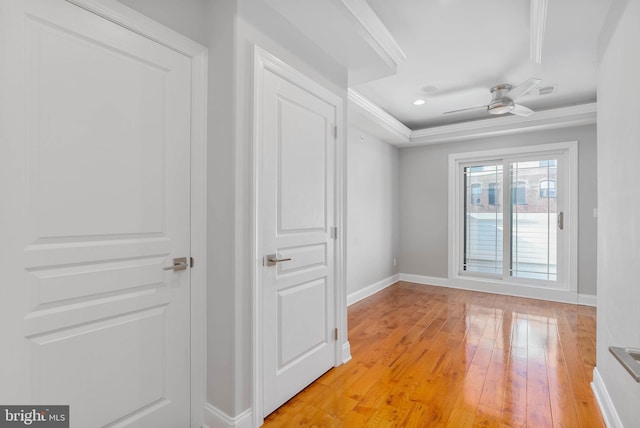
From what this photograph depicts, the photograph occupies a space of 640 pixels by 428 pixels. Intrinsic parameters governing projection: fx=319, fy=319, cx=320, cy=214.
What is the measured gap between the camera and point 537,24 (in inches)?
86.6

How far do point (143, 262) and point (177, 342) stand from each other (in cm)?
48

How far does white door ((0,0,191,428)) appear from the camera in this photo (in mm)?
1225

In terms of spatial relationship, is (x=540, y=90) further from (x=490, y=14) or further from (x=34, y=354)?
(x=34, y=354)

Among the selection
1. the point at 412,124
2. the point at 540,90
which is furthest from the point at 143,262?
the point at 412,124

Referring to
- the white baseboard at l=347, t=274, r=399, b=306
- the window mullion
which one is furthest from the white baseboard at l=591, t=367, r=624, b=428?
the window mullion

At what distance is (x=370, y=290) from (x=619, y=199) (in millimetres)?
3400

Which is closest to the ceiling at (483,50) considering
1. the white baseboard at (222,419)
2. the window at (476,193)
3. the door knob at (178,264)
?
the window at (476,193)

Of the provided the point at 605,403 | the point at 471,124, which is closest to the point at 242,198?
the point at 605,403

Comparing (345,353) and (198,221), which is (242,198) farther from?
(345,353)

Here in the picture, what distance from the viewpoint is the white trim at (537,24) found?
2.03m

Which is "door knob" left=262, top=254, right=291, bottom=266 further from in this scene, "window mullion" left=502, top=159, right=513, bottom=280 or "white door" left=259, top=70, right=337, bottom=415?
"window mullion" left=502, top=159, right=513, bottom=280

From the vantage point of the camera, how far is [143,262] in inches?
62.3

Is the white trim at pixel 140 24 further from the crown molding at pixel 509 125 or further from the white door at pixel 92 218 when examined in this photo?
the crown molding at pixel 509 125

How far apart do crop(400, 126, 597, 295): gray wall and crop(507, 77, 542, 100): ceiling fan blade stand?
1.85 meters
